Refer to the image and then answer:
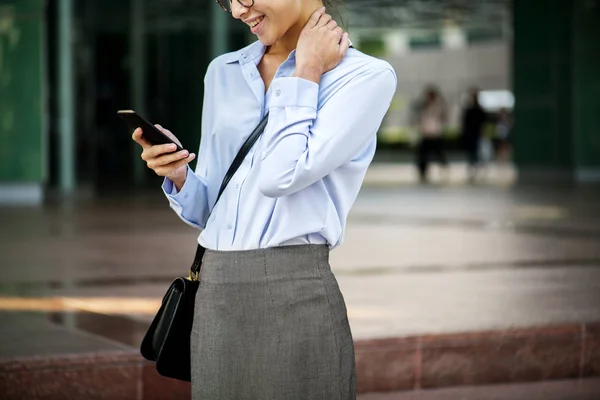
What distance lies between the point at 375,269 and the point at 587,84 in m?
14.6

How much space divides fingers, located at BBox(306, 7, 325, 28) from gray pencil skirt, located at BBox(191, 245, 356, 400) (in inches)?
19.0

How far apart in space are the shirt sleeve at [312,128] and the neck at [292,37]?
0.52 feet

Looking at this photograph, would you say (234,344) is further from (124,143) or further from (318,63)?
(124,143)

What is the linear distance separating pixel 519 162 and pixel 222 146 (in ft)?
69.1

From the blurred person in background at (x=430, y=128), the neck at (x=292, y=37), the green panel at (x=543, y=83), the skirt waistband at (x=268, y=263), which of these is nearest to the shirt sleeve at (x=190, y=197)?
the skirt waistband at (x=268, y=263)

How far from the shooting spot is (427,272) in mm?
7887

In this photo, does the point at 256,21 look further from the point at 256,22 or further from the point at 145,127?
the point at 145,127

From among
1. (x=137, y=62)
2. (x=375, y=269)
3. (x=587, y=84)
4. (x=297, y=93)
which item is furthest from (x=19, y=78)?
(x=297, y=93)

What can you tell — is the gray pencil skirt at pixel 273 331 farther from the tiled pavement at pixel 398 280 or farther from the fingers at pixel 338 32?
the tiled pavement at pixel 398 280

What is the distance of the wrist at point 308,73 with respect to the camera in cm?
231

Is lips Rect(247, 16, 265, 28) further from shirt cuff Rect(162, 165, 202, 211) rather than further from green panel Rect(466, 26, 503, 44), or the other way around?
green panel Rect(466, 26, 503, 44)

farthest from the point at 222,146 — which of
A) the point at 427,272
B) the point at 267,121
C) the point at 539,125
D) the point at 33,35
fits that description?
the point at 539,125

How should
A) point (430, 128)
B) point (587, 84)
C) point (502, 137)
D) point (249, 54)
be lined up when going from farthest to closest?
point (502, 137)
point (430, 128)
point (587, 84)
point (249, 54)

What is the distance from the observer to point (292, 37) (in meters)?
2.45
